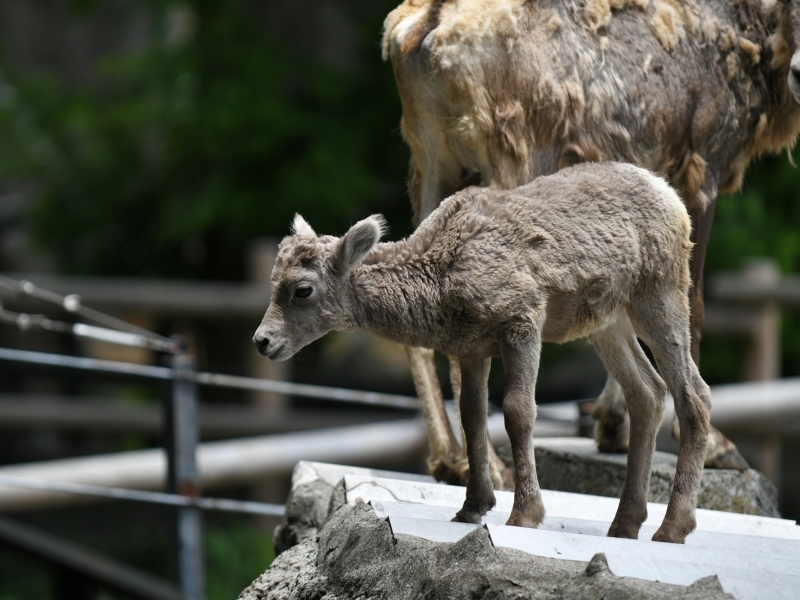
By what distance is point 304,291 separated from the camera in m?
2.67

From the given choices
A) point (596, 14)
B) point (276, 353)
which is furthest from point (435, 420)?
point (596, 14)

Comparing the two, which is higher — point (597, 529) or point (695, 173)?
point (695, 173)

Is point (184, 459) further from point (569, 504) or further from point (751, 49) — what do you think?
point (751, 49)

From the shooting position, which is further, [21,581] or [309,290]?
[21,581]

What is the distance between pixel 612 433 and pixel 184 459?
7.02 ft

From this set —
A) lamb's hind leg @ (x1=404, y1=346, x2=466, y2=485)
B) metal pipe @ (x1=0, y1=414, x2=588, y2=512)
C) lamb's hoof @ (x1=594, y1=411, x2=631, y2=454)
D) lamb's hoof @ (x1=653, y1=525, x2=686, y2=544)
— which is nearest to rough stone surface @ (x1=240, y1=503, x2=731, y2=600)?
lamb's hoof @ (x1=653, y1=525, x2=686, y2=544)

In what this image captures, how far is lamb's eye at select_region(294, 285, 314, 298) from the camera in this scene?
105 inches

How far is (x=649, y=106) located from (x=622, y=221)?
0.99 meters

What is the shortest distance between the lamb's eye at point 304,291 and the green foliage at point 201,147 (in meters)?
5.47

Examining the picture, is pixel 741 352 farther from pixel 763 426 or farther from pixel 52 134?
pixel 52 134

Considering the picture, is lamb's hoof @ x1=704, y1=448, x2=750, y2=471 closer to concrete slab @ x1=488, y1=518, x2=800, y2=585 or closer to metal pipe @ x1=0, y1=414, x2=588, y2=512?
concrete slab @ x1=488, y1=518, x2=800, y2=585

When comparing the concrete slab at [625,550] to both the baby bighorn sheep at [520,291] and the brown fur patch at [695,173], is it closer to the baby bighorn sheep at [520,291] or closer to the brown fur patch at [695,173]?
the baby bighorn sheep at [520,291]

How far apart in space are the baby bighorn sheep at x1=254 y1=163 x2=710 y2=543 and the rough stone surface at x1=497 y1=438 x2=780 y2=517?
0.99 m

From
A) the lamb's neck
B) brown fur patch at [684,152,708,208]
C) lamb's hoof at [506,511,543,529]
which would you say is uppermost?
brown fur patch at [684,152,708,208]
